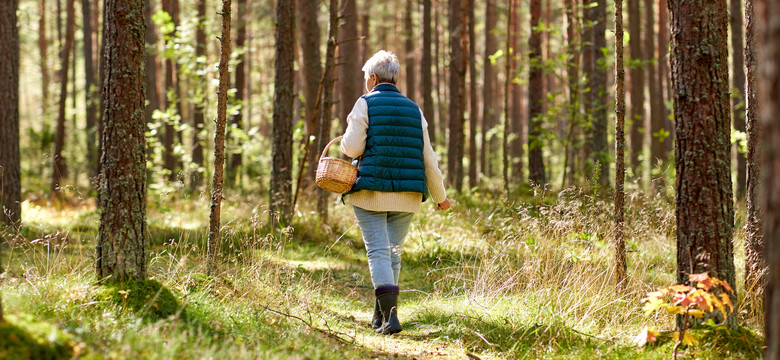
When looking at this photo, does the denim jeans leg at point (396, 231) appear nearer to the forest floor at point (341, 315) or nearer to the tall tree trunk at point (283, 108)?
the forest floor at point (341, 315)

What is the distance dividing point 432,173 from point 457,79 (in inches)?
347

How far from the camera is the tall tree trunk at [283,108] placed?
339 inches

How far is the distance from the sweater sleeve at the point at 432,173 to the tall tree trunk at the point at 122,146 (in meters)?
2.09

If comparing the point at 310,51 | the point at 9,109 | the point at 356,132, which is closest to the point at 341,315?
the point at 356,132

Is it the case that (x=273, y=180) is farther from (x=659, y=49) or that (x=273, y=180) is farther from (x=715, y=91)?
(x=659, y=49)

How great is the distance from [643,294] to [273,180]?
214 inches

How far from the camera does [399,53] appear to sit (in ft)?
106

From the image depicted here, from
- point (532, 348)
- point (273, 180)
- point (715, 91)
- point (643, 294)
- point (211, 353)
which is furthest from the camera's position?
point (273, 180)

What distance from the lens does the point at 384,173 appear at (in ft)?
14.8

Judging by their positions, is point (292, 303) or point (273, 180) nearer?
point (292, 303)

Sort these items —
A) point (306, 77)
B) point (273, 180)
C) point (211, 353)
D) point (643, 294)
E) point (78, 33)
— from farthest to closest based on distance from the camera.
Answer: point (78, 33) → point (306, 77) → point (273, 180) → point (643, 294) → point (211, 353)

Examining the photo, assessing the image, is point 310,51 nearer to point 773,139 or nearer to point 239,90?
point 239,90

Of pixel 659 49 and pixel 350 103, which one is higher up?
pixel 659 49

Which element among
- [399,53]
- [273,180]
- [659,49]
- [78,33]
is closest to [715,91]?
[273,180]
